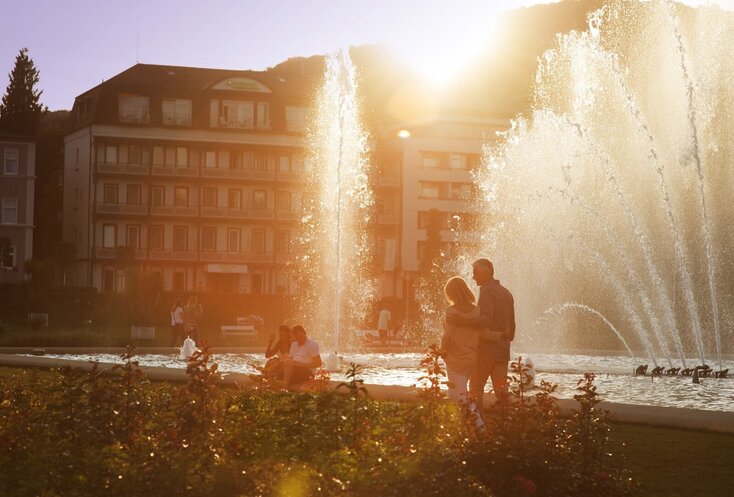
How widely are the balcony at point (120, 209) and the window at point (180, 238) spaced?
2827 millimetres

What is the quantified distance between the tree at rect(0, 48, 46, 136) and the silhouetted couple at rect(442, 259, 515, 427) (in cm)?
8378

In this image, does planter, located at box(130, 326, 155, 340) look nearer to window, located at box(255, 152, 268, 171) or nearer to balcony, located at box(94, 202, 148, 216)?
balcony, located at box(94, 202, 148, 216)

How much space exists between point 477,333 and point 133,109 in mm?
75007

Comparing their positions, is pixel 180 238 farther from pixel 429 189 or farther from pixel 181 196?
pixel 429 189

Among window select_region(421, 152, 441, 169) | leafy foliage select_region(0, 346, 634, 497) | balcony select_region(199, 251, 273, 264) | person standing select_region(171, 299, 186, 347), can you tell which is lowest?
leafy foliage select_region(0, 346, 634, 497)

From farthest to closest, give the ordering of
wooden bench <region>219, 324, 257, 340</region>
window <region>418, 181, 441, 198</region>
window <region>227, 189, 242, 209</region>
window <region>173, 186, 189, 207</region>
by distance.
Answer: window <region>418, 181, 441, 198</region> < window <region>227, 189, 242, 209</region> < window <region>173, 186, 189, 207</region> < wooden bench <region>219, 324, 257, 340</region>

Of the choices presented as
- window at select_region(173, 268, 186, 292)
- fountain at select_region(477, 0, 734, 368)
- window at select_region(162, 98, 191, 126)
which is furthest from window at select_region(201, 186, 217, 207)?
fountain at select_region(477, 0, 734, 368)

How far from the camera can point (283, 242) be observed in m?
88.1

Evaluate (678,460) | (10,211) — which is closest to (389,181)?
(10,211)

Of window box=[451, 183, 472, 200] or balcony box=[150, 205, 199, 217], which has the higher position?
window box=[451, 183, 472, 200]

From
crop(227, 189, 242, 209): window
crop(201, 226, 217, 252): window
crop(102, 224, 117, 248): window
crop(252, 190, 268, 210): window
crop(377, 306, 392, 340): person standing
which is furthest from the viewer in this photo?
crop(252, 190, 268, 210): window

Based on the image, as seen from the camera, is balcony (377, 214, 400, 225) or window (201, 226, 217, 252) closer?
window (201, 226, 217, 252)

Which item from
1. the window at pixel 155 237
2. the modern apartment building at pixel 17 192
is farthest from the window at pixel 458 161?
the modern apartment building at pixel 17 192

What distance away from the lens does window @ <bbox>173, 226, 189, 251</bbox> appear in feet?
283
